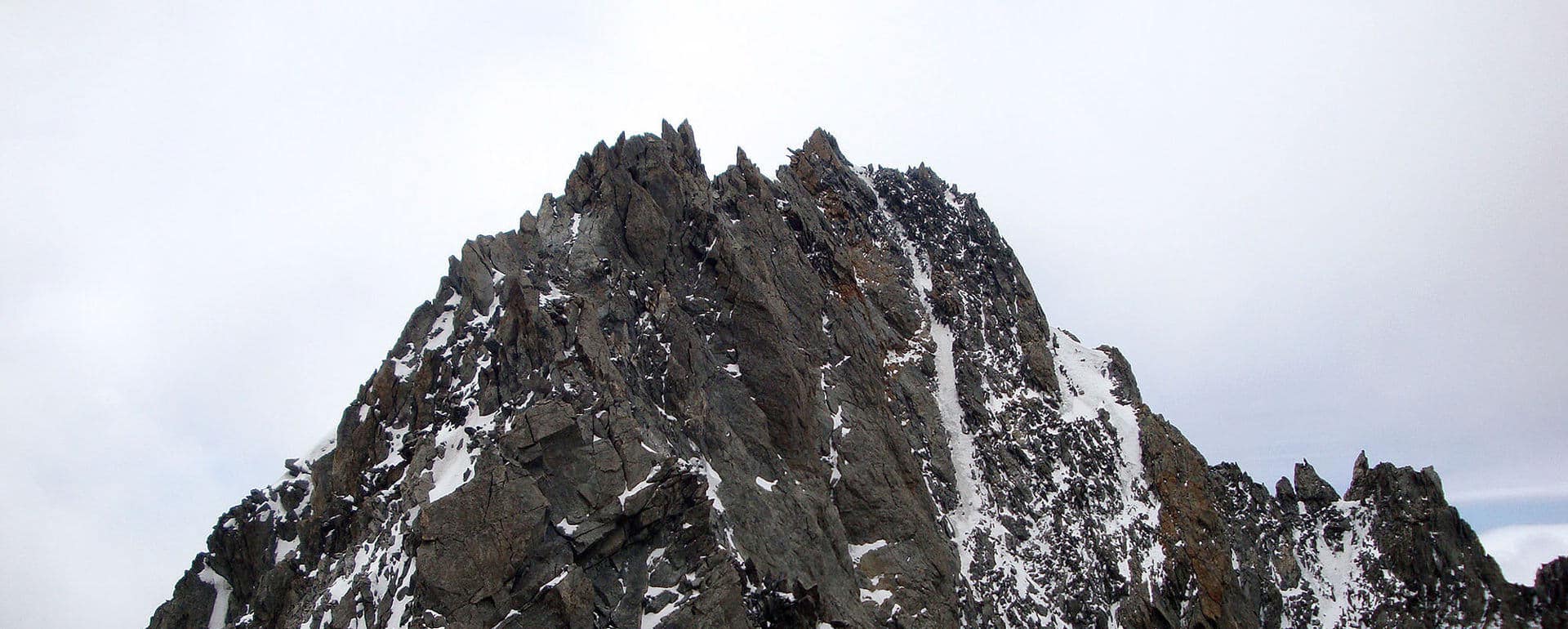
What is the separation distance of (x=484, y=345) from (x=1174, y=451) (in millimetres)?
36306

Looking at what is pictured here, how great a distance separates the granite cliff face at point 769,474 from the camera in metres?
24.6

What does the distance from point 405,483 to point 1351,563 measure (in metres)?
47.6

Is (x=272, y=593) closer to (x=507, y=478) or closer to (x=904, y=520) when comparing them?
(x=507, y=478)

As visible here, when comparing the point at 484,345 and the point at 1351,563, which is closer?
the point at 484,345

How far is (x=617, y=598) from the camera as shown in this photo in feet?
78.5

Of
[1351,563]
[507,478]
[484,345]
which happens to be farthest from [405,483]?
[1351,563]

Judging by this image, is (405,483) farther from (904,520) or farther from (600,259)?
(904,520)

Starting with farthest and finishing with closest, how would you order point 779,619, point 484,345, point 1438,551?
point 1438,551, point 484,345, point 779,619

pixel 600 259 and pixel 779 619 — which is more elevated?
pixel 600 259

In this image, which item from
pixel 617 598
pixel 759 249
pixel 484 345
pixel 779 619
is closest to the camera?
pixel 617 598

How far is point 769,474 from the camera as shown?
31453 mm

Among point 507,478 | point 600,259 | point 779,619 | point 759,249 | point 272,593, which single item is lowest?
point 779,619

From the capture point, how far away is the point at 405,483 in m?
25.2

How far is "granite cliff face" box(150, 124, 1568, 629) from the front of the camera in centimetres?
2461
